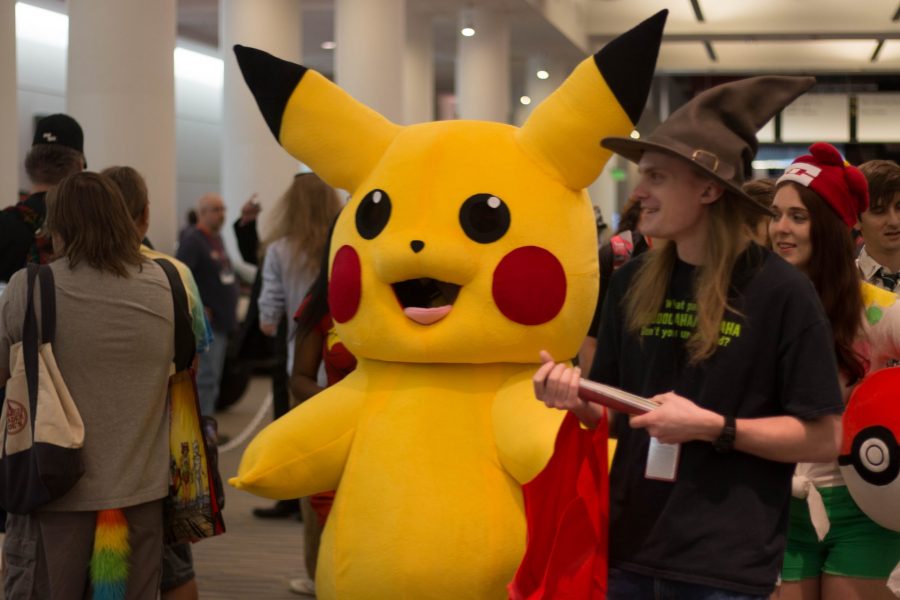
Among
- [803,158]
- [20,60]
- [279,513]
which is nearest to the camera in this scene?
[803,158]

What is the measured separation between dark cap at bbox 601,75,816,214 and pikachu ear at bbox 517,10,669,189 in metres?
0.87

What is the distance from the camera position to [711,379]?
245cm

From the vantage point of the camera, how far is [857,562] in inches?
133

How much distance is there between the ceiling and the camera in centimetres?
1664

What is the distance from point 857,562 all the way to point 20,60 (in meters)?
14.4

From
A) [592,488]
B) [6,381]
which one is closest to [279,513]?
[6,381]

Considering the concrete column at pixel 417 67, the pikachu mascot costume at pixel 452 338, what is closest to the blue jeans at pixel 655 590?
the pikachu mascot costume at pixel 452 338

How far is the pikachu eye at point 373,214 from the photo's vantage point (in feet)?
11.9

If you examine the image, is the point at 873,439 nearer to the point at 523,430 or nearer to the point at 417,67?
the point at 523,430

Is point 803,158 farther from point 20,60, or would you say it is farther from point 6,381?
point 20,60

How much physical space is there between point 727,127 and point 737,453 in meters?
0.63

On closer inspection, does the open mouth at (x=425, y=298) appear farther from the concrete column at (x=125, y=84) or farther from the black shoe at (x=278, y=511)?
the concrete column at (x=125, y=84)

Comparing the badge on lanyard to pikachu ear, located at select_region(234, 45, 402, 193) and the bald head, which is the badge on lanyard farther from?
the bald head

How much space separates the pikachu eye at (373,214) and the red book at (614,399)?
1378 millimetres
